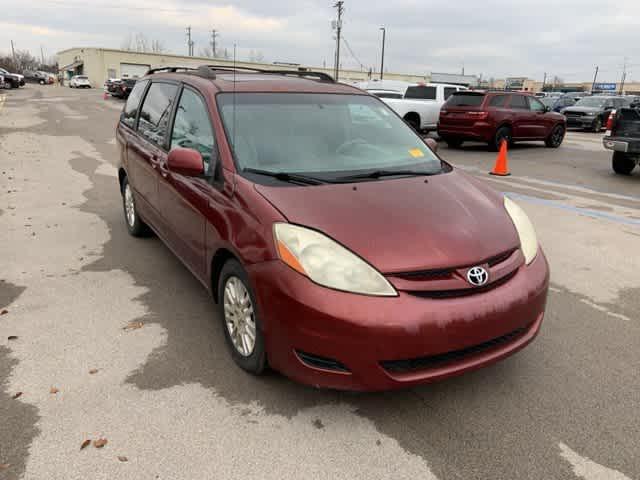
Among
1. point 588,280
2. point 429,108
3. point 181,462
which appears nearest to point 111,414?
point 181,462

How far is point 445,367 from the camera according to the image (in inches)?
100.0

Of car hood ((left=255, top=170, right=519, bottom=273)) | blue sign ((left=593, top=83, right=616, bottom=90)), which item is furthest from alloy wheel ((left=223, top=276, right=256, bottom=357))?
blue sign ((left=593, top=83, right=616, bottom=90))

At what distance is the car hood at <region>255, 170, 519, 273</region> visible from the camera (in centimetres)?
256

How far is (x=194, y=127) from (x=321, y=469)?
8.27ft

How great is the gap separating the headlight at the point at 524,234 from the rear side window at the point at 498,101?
1209cm

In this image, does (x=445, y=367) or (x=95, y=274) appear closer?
(x=445, y=367)

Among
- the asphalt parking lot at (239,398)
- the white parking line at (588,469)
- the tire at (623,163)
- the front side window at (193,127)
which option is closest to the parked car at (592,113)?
the tire at (623,163)

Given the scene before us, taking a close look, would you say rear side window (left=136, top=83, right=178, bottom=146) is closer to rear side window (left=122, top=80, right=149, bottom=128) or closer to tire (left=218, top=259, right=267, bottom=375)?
rear side window (left=122, top=80, right=149, bottom=128)

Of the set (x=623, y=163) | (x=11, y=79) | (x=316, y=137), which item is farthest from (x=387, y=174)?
(x=11, y=79)

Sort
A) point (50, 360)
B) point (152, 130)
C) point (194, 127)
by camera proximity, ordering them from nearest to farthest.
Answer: point (50, 360) < point (194, 127) < point (152, 130)

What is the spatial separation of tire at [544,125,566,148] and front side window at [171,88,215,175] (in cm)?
1453

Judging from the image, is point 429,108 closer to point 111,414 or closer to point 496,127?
point 496,127

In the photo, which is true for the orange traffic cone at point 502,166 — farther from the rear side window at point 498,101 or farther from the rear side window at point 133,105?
the rear side window at point 133,105

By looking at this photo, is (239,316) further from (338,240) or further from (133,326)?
(133,326)
